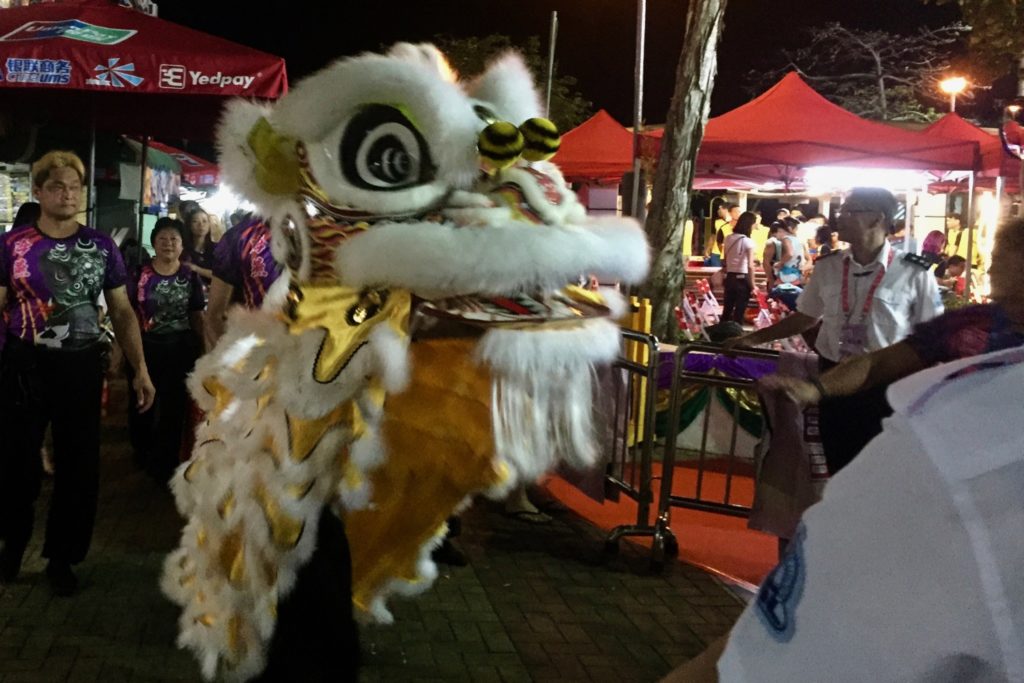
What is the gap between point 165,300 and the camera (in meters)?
6.02

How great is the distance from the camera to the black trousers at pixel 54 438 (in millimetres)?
4148

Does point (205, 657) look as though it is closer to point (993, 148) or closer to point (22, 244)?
point (22, 244)

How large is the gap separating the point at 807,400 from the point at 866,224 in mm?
1388

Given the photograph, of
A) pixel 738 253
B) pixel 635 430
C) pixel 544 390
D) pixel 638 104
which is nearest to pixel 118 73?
pixel 635 430

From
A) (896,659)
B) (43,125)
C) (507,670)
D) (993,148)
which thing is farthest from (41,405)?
(993,148)

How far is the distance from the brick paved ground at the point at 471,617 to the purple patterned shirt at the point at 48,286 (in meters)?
1.19

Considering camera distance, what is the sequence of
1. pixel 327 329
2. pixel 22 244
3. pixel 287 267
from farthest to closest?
pixel 22 244
pixel 287 267
pixel 327 329

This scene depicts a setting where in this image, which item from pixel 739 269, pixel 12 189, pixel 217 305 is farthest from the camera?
pixel 739 269

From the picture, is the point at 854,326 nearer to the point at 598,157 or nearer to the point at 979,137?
the point at 979,137

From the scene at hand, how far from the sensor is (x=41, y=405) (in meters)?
4.20

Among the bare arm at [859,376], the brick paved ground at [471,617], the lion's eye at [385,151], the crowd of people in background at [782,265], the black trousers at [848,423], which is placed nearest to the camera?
the lion's eye at [385,151]

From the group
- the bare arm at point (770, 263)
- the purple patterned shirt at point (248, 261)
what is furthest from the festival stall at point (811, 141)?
the purple patterned shirt at point (248, 261)

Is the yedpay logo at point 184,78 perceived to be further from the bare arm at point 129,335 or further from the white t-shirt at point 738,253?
the white t-shirt at point 738,253

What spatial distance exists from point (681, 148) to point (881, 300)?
5.20 metres
